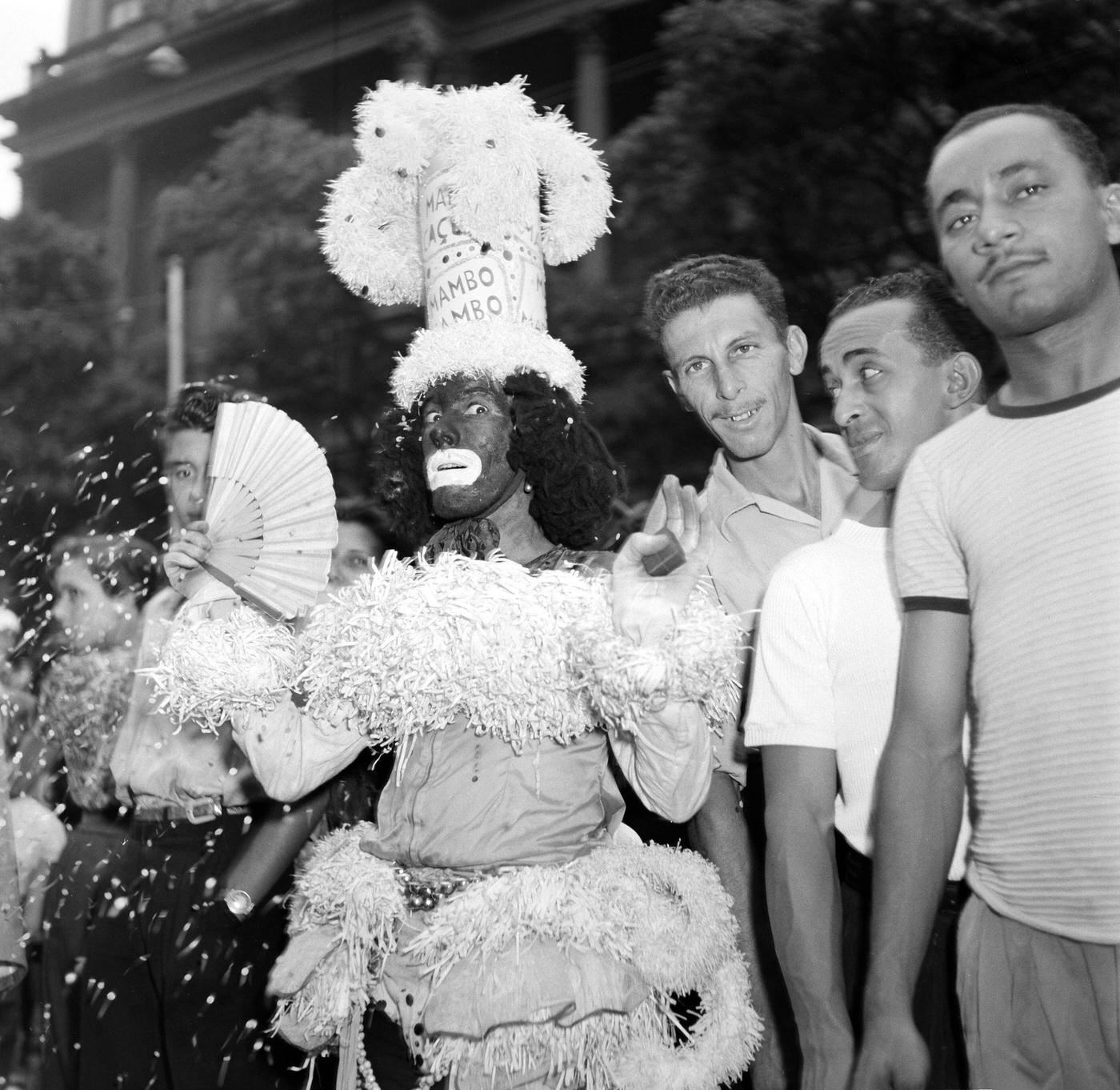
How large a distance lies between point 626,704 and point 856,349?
923 millimetres

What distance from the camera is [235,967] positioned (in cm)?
311

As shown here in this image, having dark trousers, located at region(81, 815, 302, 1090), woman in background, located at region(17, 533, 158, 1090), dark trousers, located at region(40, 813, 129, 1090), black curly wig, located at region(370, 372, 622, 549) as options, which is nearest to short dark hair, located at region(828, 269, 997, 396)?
black curly wig, located at region(370, 372, 622, 549)

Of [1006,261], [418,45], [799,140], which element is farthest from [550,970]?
[418,45]

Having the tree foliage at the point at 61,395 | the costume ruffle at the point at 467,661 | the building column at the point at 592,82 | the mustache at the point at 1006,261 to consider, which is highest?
the building column at the point at 592,82

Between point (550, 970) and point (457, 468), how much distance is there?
88cm

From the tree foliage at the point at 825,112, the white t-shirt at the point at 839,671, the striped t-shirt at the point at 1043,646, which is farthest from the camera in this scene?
the tree foliage at the point at 825,112

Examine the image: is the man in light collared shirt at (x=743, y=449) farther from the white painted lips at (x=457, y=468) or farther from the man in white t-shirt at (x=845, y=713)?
the white painted lips at (x=457, y=468)

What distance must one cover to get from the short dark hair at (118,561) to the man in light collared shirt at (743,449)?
2.08m

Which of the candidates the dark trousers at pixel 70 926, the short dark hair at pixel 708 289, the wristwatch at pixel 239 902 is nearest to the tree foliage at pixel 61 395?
the dark trousers at pixel 70 926

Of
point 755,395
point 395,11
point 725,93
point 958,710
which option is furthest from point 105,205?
point 958,710

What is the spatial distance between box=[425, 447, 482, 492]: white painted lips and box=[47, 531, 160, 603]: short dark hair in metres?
2.04

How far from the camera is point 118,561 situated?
13.0 feet

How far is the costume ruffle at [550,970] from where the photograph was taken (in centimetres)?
189

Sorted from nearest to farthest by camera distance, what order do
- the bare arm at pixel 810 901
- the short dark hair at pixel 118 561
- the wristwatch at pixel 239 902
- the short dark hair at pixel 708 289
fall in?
1. the bare arm at pixel 810 901
2. the short dark hair at pixel 708 289
3. the wristwatch at pixel 239 902
4. the short dark hair at pixel 118 561
